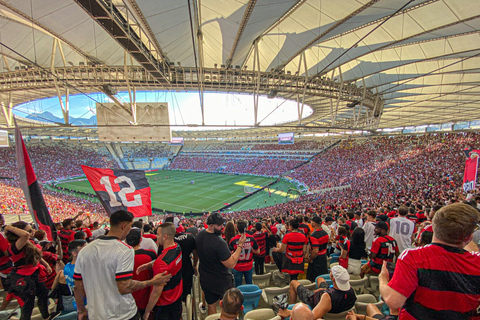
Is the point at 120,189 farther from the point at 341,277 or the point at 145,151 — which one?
the point at 145,151

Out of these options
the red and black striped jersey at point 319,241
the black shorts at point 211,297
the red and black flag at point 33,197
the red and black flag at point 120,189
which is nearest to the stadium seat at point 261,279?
the red and black striped jersey at point 319,241

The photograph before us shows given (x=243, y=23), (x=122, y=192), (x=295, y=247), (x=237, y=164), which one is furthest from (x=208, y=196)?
(x=295, y=247)

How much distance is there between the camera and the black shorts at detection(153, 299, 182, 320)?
2576 mm

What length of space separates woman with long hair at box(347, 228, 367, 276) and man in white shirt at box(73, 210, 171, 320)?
385 cm

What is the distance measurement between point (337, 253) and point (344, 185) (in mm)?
22930

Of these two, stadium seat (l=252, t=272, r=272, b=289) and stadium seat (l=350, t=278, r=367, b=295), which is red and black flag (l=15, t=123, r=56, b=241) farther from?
stadium seat (l=350, t=278, r=367, b=295)

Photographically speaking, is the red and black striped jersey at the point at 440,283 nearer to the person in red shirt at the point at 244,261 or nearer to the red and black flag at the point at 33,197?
the person in red shirt at the point at 244,261

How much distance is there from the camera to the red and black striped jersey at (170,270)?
2.42 meters

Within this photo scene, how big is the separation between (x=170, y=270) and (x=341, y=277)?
196cm

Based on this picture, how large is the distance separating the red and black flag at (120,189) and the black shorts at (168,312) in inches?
119

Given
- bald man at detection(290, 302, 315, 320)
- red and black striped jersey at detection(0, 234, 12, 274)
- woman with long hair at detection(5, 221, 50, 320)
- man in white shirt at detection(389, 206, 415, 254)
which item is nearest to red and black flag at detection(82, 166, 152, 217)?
red and black striped jersey at detection(0, 234, 12, 274)

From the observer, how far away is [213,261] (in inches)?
115

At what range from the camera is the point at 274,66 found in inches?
459

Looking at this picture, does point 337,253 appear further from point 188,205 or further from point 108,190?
point 188,205
